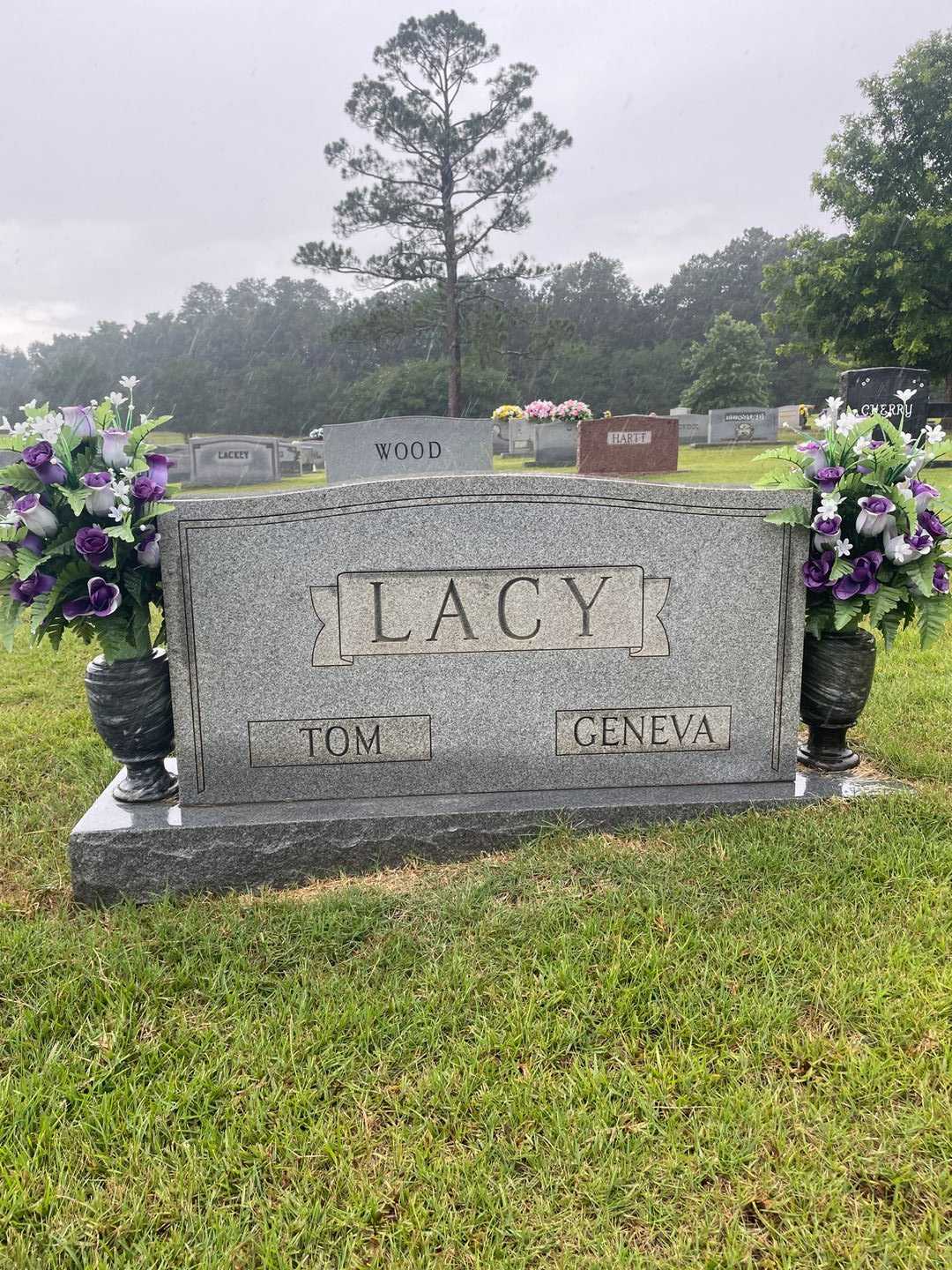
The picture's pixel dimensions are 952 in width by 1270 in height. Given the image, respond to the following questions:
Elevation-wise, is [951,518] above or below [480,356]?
below

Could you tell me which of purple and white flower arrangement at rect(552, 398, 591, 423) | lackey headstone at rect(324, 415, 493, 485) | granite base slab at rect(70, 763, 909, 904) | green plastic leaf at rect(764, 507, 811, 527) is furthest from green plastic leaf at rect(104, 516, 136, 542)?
purple and white flower arrangement at rect(552, 398, 591, 423)

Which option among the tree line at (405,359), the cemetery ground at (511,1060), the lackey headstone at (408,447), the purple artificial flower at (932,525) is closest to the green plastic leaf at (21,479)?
the cemetery ground at (511,1060)

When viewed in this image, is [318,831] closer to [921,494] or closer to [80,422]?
[80,422]

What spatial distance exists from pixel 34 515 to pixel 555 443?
2030 centimetres

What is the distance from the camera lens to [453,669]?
3.01 m

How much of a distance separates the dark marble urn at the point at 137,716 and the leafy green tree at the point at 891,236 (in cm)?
2657

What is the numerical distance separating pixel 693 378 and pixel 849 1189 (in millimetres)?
47529

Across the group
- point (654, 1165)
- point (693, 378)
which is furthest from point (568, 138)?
point (654, 1165)

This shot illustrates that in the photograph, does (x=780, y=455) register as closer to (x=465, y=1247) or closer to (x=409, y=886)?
(x=409, y=886)

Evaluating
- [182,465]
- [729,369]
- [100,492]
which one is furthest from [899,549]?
[729,369]

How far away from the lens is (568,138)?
25.5m

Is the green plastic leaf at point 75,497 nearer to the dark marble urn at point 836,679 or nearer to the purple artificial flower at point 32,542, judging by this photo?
the purple artificial flower at point 32,542

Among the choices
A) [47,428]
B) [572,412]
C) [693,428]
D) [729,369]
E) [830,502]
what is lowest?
[830,502]

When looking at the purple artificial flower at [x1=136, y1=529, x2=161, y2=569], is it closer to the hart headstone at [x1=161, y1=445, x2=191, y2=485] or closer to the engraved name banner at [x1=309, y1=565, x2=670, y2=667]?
the engraved name banner at [x1=309, y1=565, x2=670, y2=667]
